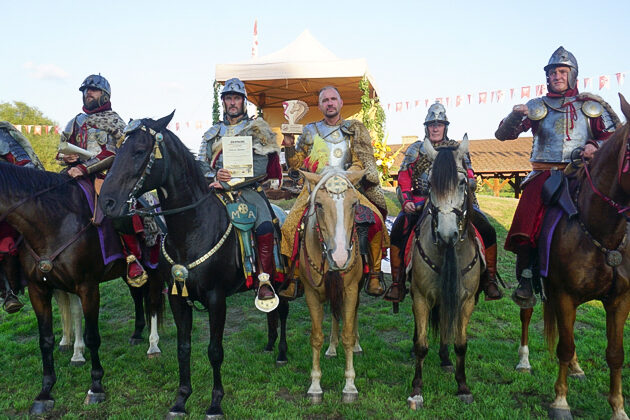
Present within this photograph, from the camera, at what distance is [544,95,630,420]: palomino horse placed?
3.23m

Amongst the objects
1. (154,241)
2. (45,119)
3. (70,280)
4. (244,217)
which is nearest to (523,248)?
(244,217)

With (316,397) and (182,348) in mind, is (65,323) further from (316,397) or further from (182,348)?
(316,397)

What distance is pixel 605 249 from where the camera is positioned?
329cm

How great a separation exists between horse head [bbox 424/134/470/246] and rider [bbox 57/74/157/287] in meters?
3.14

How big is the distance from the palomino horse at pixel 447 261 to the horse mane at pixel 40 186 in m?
3.56

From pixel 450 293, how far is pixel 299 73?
1130 centimetres

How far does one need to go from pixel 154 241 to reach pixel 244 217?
144 centimetres

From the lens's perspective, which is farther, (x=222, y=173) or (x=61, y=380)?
(x=61, y=380)

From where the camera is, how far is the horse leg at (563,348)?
352 centimetres

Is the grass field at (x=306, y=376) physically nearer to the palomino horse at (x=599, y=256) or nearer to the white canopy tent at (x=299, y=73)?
the palomino horse at (x=599, y=256)

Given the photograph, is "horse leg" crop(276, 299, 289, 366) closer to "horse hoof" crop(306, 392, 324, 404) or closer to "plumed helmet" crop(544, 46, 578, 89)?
"horse hoof" crop(306, 392, 324, 404)

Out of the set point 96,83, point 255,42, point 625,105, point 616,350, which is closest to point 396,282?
point 616,350

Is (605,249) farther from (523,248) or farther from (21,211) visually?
(21,211)

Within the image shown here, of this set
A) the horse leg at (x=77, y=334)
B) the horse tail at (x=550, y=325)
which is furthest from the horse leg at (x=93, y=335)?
the horse tail at (x=550, y=325)
